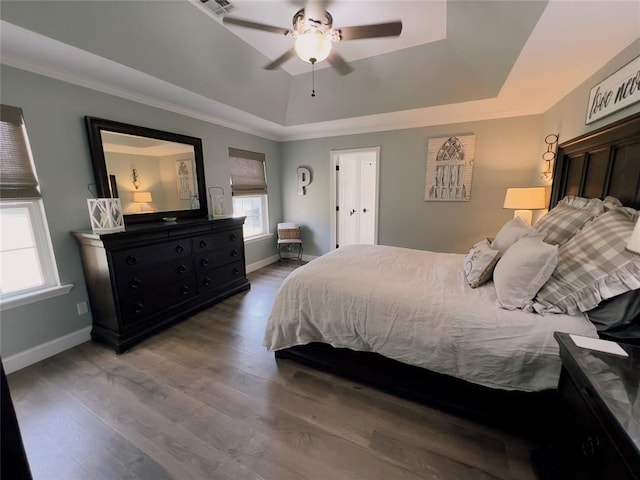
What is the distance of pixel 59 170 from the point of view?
2.18 metres

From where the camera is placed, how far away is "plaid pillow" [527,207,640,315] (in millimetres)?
1181

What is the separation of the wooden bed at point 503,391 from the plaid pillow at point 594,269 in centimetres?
35

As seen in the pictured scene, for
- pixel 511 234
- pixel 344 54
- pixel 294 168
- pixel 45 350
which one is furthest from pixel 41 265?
pixel 511 234

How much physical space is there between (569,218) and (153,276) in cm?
350

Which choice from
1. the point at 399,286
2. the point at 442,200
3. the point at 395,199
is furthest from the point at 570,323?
the point at 395,199

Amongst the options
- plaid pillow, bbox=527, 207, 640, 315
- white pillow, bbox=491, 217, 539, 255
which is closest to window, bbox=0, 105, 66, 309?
plaid pillow, bbox=527, 207, 640, 315

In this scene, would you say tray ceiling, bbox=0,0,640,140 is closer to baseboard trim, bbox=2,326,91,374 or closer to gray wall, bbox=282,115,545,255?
gray wall, bbox=282,115,545,255

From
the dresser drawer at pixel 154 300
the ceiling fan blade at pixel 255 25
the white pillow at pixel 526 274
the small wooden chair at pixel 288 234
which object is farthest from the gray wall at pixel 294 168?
the ceiling fan blade at pixel 255 25

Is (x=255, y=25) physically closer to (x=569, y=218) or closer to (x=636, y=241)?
(x=636, y=241)

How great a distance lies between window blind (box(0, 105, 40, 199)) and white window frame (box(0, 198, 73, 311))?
0.30ft

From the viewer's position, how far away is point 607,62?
196 centimetres

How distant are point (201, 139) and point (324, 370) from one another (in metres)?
3.15

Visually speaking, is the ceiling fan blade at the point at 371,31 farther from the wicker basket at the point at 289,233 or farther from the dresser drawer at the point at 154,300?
the wicker basket at the point at 289,233

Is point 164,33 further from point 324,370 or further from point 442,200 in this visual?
point 442,200
